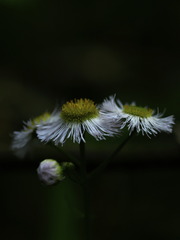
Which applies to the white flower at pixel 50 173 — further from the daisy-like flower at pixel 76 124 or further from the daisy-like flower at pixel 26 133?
the daisy-like flower at pixel 26 133

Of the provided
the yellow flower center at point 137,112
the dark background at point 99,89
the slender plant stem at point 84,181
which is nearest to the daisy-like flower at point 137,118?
the yellow flower center at point 137,112

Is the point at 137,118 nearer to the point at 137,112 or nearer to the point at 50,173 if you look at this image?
the point at 137,112

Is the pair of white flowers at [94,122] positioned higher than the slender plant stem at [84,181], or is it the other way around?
the pair of white flowers at [94,122]

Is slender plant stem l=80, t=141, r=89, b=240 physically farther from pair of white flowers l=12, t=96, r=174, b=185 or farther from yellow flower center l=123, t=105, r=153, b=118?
yellow flower center l=123, t=105, r=153, b=118

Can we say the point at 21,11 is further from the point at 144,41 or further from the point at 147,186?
the point at 147,186

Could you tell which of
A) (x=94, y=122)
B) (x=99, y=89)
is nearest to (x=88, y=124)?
(x=94, y=122)

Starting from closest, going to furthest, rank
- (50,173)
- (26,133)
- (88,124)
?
(50,173) < (88,124) < (26,133)

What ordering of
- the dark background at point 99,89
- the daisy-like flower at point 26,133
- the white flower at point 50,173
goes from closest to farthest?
1. the white flower at point 50,173
2. the daisy-like flower at point 26,133
3. the dark background at point 99,89

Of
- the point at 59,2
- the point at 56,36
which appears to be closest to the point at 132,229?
the point at 56,36
